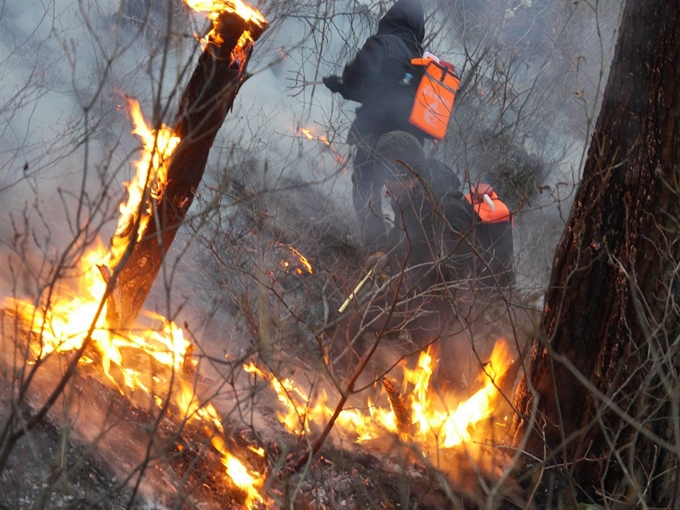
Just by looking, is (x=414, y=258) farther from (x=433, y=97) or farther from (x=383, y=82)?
(x=383, y=82)

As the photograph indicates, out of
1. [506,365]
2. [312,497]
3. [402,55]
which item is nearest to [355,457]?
[312,497]

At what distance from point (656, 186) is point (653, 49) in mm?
776

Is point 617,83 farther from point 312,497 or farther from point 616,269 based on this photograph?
point 312,497

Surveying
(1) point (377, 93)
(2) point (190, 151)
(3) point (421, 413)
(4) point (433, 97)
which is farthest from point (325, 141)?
(3) point (421, 413)

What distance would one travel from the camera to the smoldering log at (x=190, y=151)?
3.96 meters

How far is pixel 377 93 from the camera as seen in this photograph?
6.85 meters

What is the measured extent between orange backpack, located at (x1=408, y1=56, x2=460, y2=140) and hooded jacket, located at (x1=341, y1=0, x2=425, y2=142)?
0.13 m

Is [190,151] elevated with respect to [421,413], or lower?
elevated

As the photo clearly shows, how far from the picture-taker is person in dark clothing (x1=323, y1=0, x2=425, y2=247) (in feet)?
21.9

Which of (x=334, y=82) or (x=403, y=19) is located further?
(x=403, y=19)

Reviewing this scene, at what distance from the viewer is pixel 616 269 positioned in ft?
13.3

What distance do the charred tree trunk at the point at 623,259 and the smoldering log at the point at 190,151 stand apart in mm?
2117

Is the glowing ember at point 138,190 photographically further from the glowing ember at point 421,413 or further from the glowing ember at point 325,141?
the glowing ember at point 325,141

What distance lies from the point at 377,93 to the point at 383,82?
0.39ft
